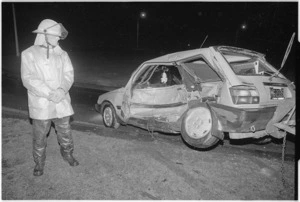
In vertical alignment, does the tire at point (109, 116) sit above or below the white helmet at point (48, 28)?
below

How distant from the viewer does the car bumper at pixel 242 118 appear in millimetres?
3385

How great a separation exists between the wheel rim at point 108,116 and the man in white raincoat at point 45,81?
2099mm

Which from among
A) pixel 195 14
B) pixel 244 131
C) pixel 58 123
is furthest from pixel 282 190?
pixel 195 14

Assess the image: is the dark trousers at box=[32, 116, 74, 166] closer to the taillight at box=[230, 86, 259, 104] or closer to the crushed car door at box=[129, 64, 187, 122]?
the crushed car door at box=[129, 64, 187, 122]

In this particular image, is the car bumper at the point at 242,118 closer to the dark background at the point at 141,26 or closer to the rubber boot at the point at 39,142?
the rubber boot at the point at 39,142

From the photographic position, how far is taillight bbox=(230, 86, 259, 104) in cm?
344

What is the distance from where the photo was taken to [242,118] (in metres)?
3.37

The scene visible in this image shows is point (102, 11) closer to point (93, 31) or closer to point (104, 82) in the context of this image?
point (93, 31)

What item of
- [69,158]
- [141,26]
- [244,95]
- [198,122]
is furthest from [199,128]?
[141,26]

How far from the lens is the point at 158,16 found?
5425 centimetres

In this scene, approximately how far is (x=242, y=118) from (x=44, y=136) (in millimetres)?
2924

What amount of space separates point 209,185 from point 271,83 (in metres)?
1.95

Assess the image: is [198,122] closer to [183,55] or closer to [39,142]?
[183,55]

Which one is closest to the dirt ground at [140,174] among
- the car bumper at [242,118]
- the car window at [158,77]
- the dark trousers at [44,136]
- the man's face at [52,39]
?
the dark trousers at [44,136]
